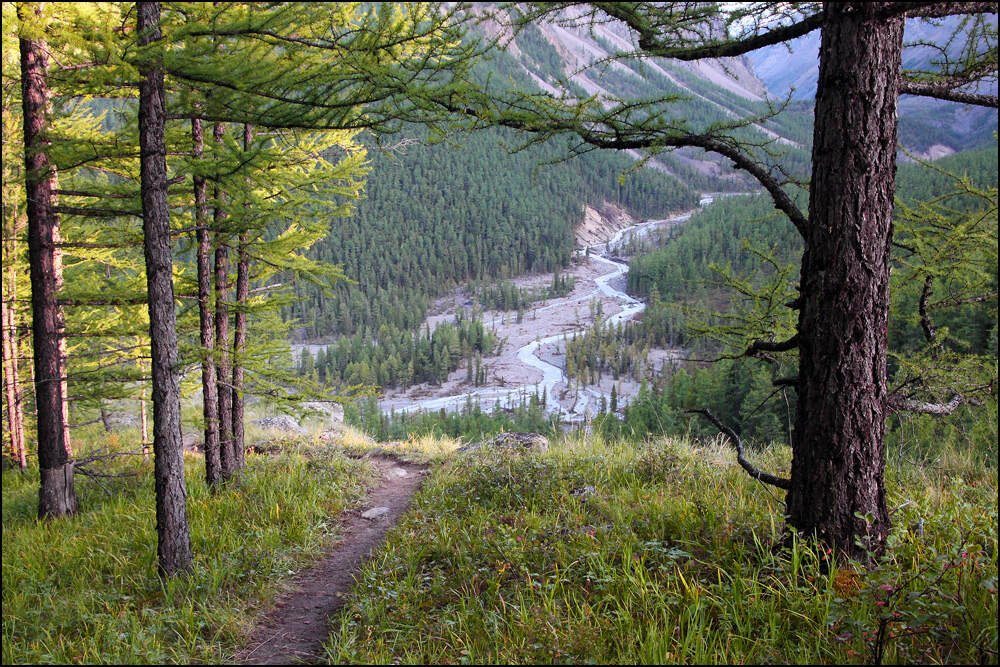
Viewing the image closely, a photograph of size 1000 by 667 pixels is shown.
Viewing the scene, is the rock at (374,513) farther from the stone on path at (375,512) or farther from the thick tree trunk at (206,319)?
the thick tree trunk at (206,319)

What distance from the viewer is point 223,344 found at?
7719mm

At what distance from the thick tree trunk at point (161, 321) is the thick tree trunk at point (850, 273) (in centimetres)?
513

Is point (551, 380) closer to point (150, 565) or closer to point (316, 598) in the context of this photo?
point (150, 565)

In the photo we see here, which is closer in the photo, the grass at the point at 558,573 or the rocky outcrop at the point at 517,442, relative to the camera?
the grass at the point at 558,573

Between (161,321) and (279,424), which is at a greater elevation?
(161,321)

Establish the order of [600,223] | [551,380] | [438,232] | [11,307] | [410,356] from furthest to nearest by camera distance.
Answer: [600,223] < [438,232] < [410,356] < [551,380] < [11,307]

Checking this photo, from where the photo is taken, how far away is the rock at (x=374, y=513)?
22.3 feet

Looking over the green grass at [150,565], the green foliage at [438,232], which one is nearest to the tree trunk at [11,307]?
the green grass at [150,565]

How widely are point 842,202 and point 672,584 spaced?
2.37 m

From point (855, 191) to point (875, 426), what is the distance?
1.27m

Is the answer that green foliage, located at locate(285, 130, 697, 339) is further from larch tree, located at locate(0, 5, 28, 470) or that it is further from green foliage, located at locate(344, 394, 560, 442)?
larch tree, located at locate(0, 5, 28, 470)

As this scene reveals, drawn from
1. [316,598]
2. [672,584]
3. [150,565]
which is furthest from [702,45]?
[150,565]

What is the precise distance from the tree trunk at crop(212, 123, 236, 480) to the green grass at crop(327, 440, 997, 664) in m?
3.86

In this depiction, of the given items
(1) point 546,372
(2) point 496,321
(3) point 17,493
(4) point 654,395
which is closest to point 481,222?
(2) point 496,321
